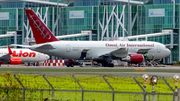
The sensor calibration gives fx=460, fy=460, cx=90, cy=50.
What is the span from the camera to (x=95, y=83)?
2075 cm

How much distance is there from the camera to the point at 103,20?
10500 centimetres

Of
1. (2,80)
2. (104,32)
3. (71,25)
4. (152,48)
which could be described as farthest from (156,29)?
(2,80)

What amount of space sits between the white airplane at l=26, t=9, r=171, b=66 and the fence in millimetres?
37191

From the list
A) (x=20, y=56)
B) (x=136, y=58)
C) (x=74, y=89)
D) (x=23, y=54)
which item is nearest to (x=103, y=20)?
(x=23, y=54)

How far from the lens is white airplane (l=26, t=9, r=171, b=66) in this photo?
196 ft

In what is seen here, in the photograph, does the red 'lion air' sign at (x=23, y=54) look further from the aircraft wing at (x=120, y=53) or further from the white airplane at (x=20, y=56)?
the aircraft wing at (x=120, y=53)

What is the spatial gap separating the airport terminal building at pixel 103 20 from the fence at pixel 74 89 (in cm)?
6719

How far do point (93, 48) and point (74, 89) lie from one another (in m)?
42.5

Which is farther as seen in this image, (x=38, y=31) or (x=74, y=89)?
(x=38, y=31)

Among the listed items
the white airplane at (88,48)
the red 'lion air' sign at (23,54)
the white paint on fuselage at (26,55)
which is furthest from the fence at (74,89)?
the white paint on fuselage at (26,55)

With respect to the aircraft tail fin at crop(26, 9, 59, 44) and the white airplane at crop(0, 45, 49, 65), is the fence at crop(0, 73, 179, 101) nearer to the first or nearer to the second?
the aircraft tail fin at crop(26, 9, 59, 44)

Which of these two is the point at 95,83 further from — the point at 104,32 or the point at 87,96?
the point at 104,32

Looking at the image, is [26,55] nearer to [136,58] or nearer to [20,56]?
[20,56]

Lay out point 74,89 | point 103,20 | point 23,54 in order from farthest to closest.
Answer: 1. point 103,20
2. point 23,54
3. point 74,89
